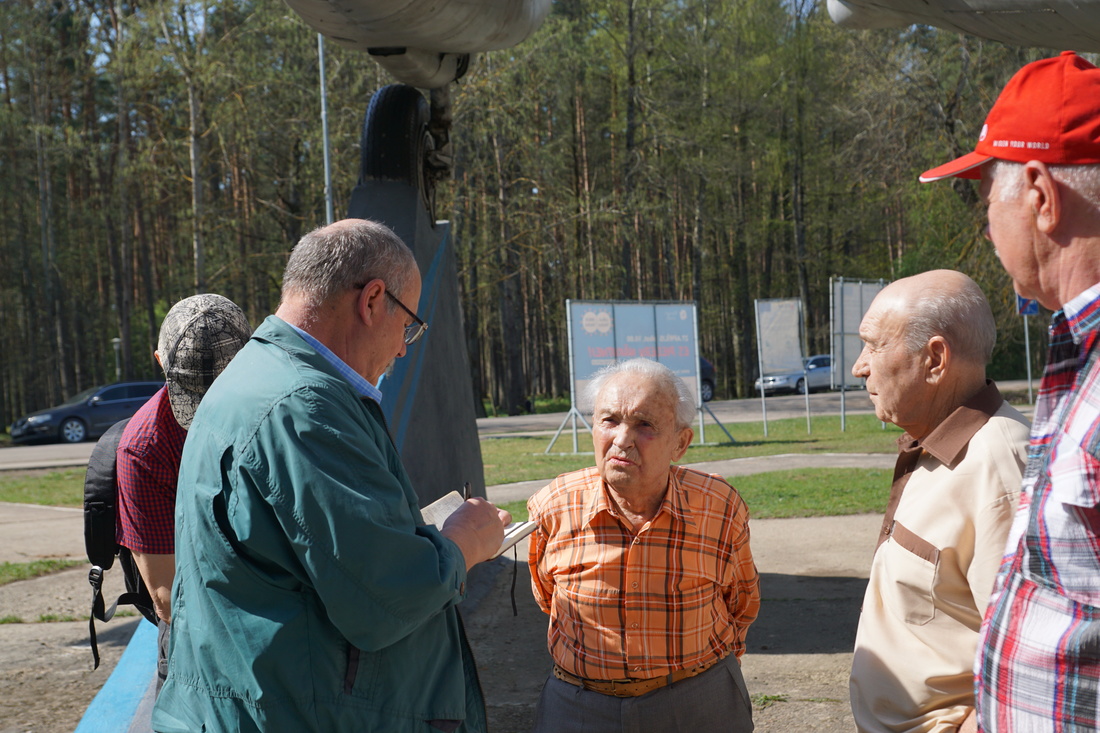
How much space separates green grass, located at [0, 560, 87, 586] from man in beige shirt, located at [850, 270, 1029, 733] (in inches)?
279

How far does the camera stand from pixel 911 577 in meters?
2.17

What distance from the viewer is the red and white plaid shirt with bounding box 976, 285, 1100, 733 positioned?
54.2 inches

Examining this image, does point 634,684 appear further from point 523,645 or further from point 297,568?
point 523,645

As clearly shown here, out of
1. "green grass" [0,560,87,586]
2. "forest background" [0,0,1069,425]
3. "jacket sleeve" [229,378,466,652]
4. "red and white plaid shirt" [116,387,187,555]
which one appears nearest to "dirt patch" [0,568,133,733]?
"green grass" [0,560,87,586]

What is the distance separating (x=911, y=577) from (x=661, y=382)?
99 centimetres

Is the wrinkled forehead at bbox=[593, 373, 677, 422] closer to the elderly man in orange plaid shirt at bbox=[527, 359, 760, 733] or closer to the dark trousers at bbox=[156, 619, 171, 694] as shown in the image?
the elderly man in orange plaid shirt at bbox=[527, 359, 760, 733]

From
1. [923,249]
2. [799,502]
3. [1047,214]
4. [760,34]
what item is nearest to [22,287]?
[760,34]

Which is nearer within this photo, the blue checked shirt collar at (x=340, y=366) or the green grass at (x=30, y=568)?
the blue checked shirt collar at (x=340, y=366)

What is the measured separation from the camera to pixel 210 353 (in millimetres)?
3072

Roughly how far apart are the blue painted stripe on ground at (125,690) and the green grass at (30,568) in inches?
136

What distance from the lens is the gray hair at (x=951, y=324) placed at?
A: 7.55 ft

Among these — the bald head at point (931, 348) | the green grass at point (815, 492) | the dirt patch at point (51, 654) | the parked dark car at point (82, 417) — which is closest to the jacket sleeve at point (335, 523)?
the bald head at point (931, 348)

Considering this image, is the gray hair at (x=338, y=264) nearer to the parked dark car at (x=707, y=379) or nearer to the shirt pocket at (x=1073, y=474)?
the shirt pocket at (x=1073, y=474)

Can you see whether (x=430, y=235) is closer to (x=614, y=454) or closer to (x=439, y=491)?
(x=439, y=491)
